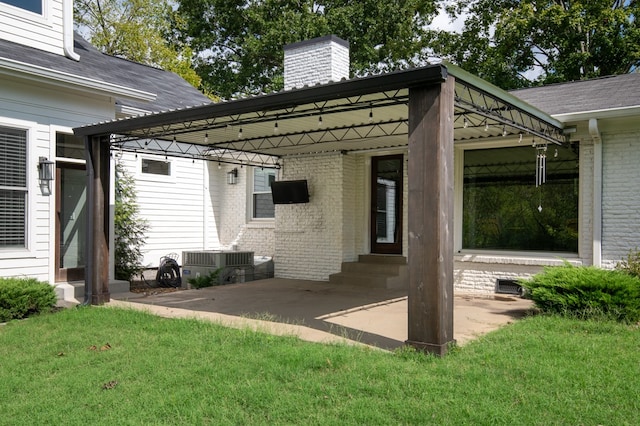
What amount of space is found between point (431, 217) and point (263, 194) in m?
8.88

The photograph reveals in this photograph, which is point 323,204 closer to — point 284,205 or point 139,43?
point 284,205

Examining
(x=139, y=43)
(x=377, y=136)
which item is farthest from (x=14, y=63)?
(x=139, y=43)

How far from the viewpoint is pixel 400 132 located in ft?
30.1

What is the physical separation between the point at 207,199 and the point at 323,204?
339 cm

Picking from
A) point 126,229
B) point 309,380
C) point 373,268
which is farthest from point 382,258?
point 309,380

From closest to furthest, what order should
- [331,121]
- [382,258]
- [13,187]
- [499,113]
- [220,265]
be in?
1. [499,113]
2. [13,187]
3. [331,121]
4. [382,258]
5. [220,265]

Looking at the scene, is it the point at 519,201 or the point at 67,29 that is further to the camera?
the point at 519,201

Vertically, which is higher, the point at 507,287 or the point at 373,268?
the point at 373,268

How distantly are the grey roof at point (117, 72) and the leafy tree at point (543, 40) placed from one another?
11954 mm

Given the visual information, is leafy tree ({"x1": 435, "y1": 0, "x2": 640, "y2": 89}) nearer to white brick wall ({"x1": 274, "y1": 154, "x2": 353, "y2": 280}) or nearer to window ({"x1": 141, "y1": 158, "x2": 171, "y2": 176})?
white brick wall ({"x1": 274, "y1": 154, "x2": 353, "y2": 280})

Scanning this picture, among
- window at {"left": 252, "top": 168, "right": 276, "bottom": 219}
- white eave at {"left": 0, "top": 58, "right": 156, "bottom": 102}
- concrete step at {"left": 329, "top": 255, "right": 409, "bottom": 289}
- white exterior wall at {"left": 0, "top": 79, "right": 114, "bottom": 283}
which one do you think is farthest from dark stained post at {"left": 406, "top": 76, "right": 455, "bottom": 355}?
window at {"left": 252, "top": 168, "right": 276, "bottom": 219}

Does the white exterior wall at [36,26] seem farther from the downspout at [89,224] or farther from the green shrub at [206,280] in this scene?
the green shrub at [206,280]

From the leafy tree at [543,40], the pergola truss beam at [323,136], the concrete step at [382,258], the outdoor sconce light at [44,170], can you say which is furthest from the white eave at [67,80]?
the leafy tree at [543,40]

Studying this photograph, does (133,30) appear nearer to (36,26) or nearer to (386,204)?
(36,26)
